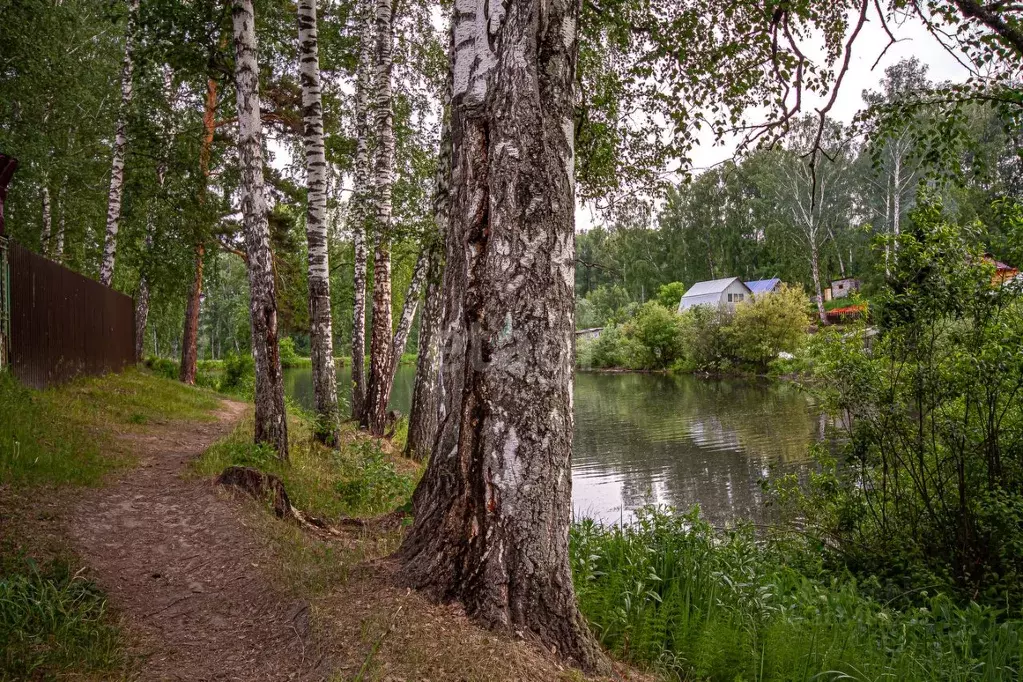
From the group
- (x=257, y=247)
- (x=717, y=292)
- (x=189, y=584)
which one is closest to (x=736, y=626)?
(x=189, y=584)

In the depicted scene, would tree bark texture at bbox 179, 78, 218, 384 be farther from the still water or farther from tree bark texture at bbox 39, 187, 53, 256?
the still water

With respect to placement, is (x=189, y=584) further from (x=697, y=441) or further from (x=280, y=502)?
(x=697, y=441)

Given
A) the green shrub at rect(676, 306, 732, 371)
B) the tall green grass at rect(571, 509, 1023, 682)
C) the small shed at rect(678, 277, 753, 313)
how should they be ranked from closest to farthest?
the tall green grass at rect(571, 509, 1023, 682) < the green shrub at rect(676, 306, 732, 371) < the small shed at rect(678, 277, 753, 313)

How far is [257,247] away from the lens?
7137 mm

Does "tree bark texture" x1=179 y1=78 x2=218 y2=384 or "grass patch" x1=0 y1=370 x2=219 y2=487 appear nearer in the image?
"grass patch" x1=0 y1=370 x2=219 y2=487

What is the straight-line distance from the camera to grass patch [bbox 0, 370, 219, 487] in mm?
5133

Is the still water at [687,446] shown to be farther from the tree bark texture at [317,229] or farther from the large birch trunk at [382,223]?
the tree bark texture at [317,229]

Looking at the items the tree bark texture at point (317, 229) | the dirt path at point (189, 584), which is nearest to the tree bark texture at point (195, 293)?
the tree bark texture at point (317, 229)

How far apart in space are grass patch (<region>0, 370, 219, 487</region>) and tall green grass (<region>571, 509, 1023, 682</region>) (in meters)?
4.13

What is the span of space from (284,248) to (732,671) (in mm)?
17706

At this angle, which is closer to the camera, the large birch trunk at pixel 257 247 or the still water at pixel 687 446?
the large birch trunk at pixel 257 247

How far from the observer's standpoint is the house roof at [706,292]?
54469 mm

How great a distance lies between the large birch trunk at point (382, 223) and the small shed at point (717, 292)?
45.5 m

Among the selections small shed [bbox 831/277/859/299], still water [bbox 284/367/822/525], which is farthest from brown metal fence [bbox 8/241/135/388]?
small shed [bbox 831/277/859/299]
